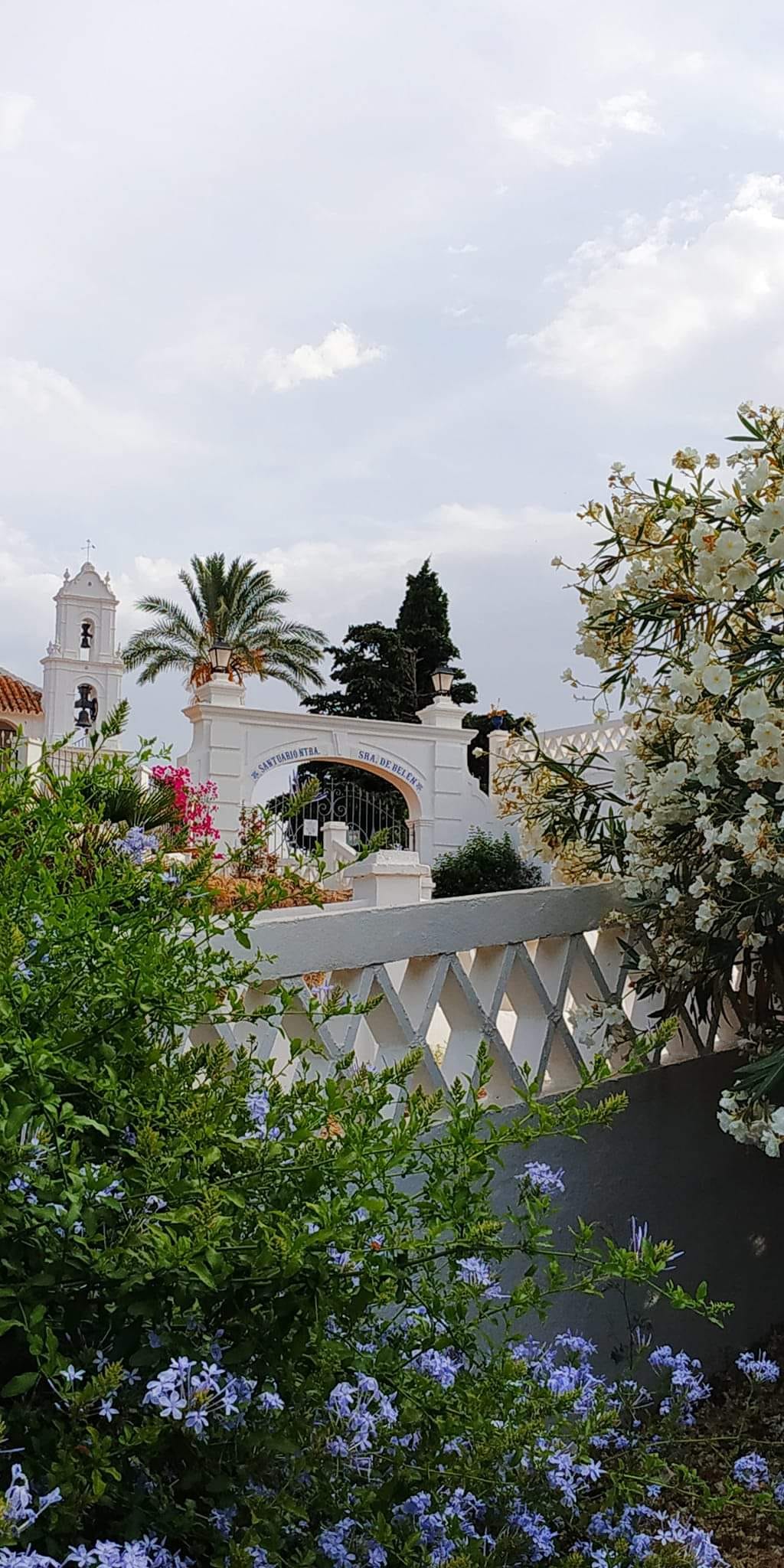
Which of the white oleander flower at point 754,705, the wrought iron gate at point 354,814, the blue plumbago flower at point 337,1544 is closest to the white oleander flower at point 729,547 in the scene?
the white oleander flower at point 754,705

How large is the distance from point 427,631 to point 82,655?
8454mm

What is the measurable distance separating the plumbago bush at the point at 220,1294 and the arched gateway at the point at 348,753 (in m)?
16.5

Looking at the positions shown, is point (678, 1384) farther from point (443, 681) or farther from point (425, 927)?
point (443, 681)

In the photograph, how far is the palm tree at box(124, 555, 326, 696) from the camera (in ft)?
97.7

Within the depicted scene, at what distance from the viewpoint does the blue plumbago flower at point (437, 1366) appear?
165cm

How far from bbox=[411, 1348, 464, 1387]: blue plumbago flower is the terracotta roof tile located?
30.4 meters

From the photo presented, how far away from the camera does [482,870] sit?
67.4 ft

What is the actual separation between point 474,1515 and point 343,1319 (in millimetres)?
530

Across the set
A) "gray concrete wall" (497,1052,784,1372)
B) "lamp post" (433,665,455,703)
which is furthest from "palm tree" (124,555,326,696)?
"gray concrete wall" (497,1052,784,1372)

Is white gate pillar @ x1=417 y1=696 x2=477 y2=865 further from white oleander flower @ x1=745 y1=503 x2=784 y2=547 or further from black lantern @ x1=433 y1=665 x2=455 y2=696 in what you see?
white oleander flower @ x1=745 y1=503 x2=784 y2=547

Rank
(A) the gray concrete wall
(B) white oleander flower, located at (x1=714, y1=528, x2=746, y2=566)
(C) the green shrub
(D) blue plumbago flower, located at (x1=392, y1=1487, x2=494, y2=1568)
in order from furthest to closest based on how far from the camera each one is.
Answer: (C) the green shrub, (A) the gray concrete wall, (B) white oleander flower, located at (x1=714, y1=528, x2=746, y2=566), (D) blue plumbago flower, located at (x1=392, y1=1487, x2=494, y2=1568)

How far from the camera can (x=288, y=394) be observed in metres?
15.0

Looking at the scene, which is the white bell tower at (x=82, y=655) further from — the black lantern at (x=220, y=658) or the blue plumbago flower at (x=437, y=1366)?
the blue plumbago flower at (x=437, y=1366)

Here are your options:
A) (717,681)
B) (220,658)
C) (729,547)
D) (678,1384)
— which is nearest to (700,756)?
(717,681)
